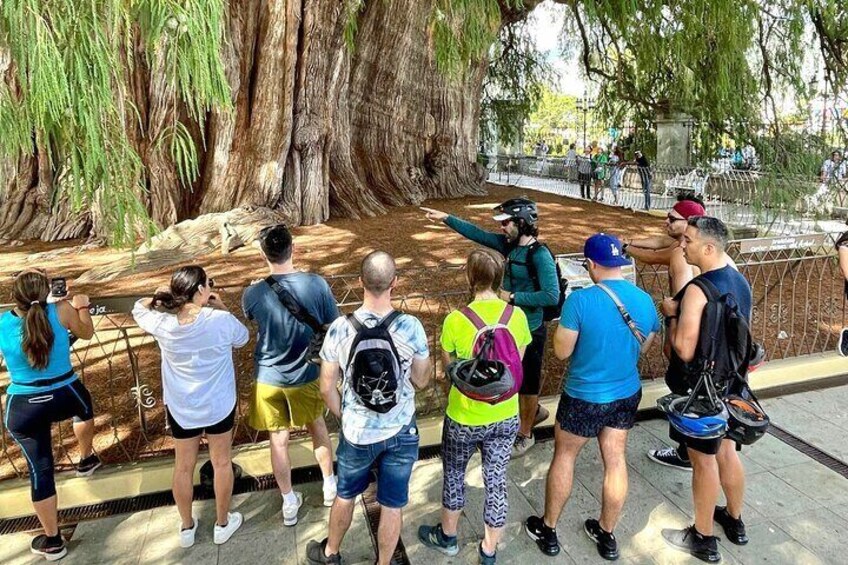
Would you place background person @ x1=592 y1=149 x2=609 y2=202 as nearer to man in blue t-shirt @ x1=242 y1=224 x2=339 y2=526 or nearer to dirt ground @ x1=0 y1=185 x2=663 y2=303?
dirt ground @ x1=0 y1=185 x2=663 y2=303

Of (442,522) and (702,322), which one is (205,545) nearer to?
(442,522)

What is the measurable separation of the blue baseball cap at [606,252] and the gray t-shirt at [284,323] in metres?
1.51

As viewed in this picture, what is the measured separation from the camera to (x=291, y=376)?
11.1ft

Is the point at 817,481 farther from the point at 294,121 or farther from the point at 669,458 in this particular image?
the point at 294,121

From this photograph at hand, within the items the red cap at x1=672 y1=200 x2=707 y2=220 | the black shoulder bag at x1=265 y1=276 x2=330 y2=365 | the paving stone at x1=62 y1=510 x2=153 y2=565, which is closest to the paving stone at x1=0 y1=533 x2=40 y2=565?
the paving stone at x1=62 y1=510 x2=153 y2=565

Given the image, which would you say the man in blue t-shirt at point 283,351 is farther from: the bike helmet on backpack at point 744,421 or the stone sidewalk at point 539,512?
the bike helmet on backpack at point 744,421

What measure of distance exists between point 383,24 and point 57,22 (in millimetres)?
11055

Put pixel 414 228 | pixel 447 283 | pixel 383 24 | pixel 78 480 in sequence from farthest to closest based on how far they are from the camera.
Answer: pixel 383 24
pixel 414 228
pixel 447 283
pixel 78 480

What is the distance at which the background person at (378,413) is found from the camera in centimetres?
273

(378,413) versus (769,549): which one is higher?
(378,413)

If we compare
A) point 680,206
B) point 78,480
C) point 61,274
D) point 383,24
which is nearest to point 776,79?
point 680,206

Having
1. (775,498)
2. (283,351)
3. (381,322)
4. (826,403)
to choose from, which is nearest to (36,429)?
(283,351)

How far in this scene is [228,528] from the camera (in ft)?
11.1

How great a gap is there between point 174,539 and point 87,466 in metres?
0.90
